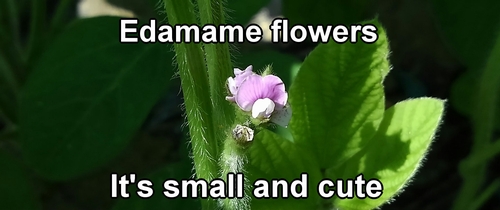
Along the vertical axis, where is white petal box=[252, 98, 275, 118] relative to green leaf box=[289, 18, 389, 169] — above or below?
below

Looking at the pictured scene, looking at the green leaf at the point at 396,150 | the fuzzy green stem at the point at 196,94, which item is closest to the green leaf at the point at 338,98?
the green leaf at the point at 396,150

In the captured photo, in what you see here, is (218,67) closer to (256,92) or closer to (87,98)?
(256,92)

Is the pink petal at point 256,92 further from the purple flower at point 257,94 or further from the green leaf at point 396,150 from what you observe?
the green leaf at point 396,150

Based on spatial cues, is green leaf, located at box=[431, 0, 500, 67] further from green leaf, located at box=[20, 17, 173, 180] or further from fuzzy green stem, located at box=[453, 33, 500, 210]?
green leaf, located at box=[20, 17, 173, 180]

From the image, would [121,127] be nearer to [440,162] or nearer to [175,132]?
[175,132]

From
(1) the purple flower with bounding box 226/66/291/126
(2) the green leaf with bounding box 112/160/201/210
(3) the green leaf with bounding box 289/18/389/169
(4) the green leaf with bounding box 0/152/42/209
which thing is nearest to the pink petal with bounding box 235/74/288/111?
(1) the purple flower with bounding box 226/66/291/126

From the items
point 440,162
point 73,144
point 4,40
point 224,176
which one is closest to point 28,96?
point 73,144
